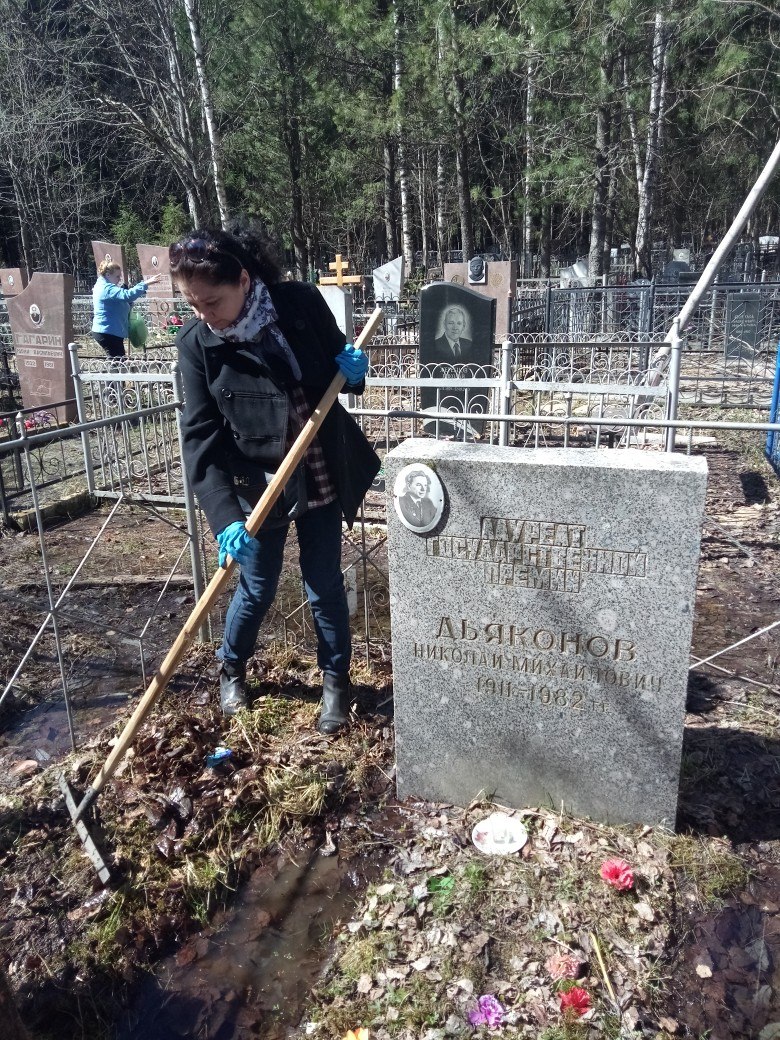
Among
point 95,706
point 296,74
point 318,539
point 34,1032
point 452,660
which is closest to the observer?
point 34,1032

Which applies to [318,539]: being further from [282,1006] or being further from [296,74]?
[296,74]

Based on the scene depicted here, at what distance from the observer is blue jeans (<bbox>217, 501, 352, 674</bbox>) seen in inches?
119

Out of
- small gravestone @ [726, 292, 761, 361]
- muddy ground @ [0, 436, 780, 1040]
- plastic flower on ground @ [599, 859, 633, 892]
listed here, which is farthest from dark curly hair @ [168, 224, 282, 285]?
small gravestone @ [726, 292, 761, 361]

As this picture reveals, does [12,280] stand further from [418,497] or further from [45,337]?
[418,497]

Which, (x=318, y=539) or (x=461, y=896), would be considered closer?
(x=461, y=896)

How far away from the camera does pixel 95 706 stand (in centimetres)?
369

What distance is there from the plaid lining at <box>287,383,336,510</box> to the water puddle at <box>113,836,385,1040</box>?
129 cm

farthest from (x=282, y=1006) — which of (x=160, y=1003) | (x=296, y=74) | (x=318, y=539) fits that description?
(x=296, y=74)

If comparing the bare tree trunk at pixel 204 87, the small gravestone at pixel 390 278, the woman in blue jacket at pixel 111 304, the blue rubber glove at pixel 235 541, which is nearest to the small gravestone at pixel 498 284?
the small gravestone at pixel 390 278

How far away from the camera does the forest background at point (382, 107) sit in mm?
17734

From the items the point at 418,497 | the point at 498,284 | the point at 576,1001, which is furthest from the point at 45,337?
the point at 576,1001

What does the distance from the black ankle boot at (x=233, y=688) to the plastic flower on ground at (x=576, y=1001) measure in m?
1.74

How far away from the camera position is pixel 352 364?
289cm

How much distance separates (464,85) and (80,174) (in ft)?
50.6
